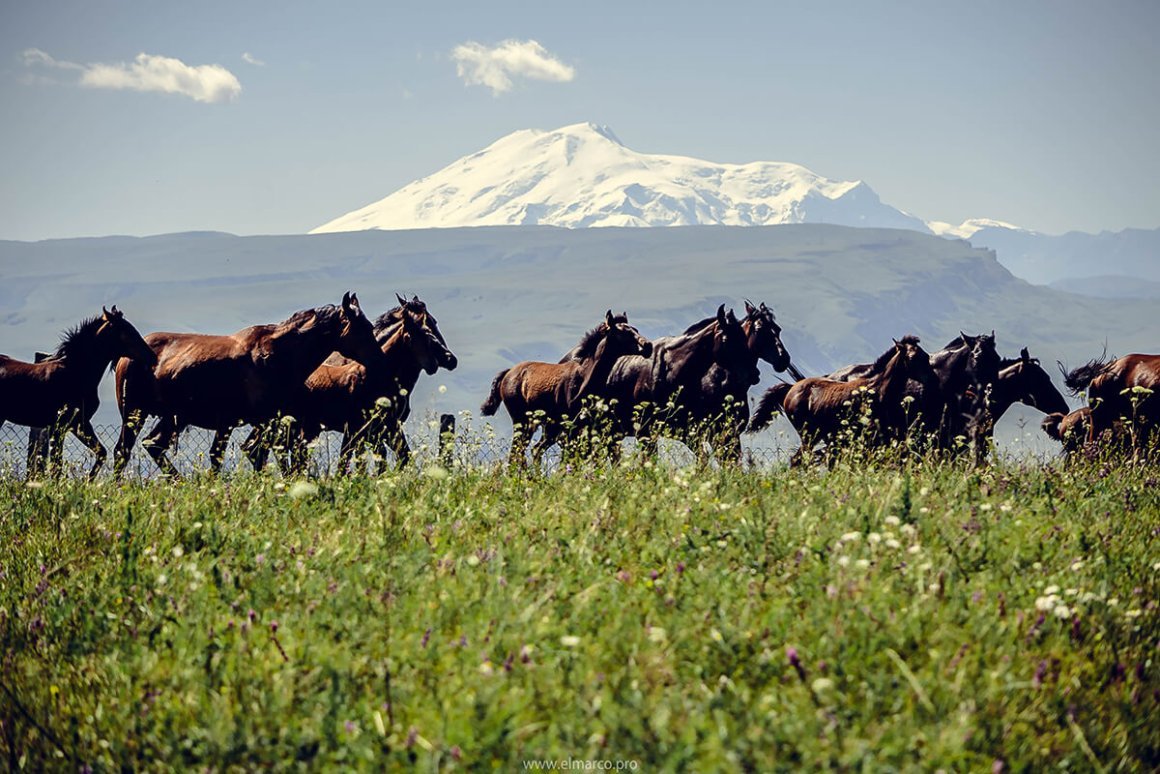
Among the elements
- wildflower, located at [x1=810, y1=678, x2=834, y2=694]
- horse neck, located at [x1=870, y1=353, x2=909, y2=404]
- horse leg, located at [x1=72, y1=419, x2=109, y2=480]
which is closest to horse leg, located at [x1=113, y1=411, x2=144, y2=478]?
horse leg, located at [x1=72, y1=419, x2=109, y2=480]

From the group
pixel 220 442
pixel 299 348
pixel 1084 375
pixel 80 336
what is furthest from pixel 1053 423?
pixel 80 336

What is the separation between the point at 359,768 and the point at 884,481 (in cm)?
564

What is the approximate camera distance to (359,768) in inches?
179

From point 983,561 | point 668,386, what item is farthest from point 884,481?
point 668,386

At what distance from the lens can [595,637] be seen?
561cm

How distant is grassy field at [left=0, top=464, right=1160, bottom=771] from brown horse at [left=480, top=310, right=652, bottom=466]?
893 centimetres

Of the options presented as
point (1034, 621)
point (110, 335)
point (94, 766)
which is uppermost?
point (110, 335)

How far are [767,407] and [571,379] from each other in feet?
11.9

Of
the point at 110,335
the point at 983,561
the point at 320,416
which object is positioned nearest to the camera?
the point at 983,561

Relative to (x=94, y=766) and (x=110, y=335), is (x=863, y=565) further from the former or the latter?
(x=110, y=335)

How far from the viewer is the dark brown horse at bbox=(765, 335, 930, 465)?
54.0ft

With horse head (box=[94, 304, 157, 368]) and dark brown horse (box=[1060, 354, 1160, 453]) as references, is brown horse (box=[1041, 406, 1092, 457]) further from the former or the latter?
horse head (box=[94, 304, 157, 368])

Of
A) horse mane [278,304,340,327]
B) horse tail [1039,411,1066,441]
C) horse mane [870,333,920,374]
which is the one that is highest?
horse mane [278,304,340,327]

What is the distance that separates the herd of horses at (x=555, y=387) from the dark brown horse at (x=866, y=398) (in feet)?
0.10
